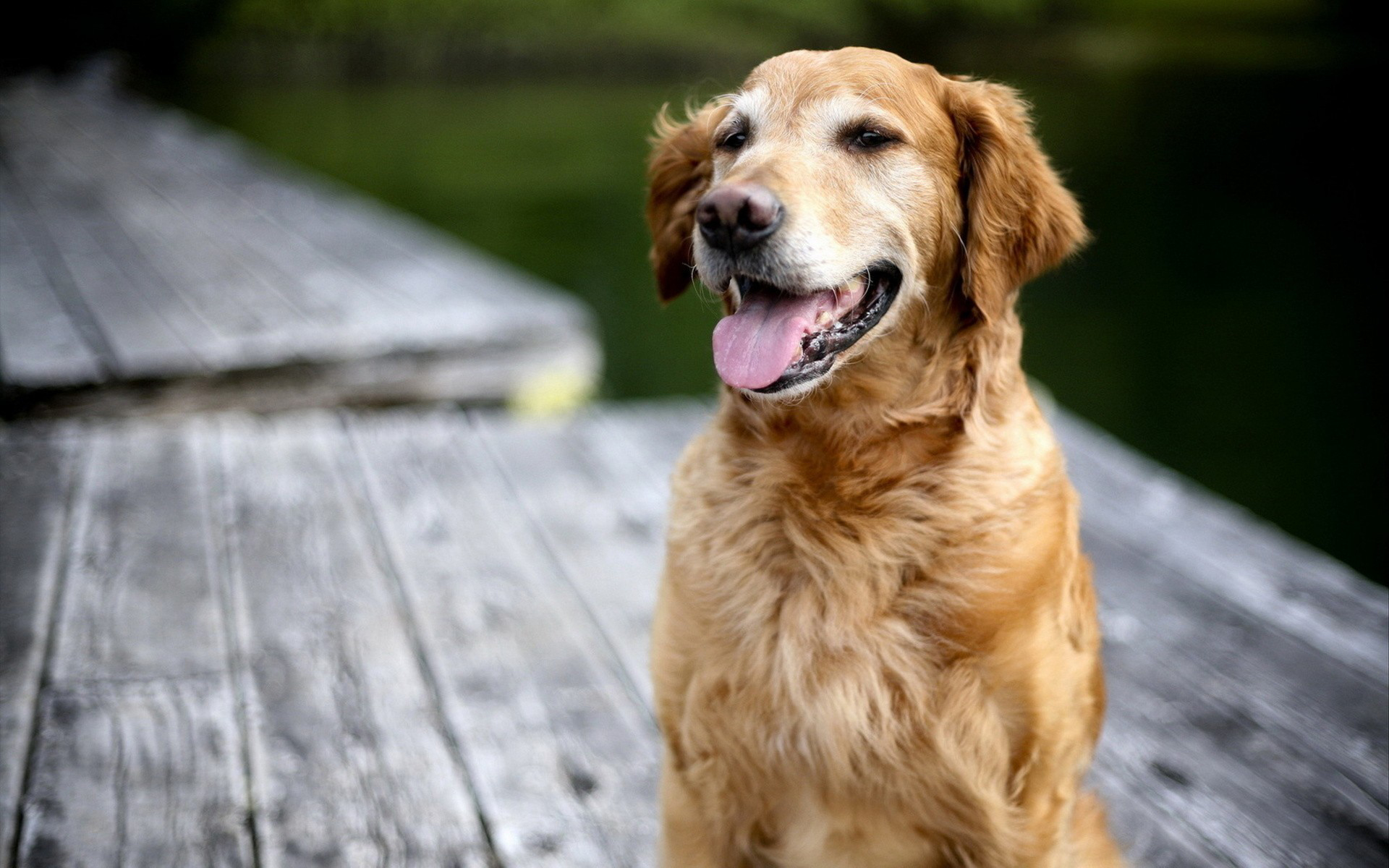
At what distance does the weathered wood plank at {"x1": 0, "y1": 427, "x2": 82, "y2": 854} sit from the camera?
232 centimetres

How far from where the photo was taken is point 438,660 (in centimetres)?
272

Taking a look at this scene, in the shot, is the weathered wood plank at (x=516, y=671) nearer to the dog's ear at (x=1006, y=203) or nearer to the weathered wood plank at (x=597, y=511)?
the weathered wood plank at (x=597, y=511)

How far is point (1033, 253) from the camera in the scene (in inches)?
77.0

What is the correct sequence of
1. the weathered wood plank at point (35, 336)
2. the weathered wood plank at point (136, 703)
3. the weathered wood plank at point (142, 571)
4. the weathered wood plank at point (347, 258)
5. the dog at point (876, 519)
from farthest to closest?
the weathered wood plank at point (347, 258), the weathered wood plank at point (35, 336), the weathered wood plank at point (142, 571), the weathered wood plank at point (136, 703), the dog at point (876, 519)

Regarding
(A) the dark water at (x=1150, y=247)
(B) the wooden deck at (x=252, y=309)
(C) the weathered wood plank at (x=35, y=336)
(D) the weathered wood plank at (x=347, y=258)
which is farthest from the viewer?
(A) the dark water at (x=1150, y=247)

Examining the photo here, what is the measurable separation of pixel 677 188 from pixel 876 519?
0.78 meters

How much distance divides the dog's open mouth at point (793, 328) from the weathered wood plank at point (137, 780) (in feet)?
4.06

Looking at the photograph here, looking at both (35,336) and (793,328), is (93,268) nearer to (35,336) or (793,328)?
(35,336)

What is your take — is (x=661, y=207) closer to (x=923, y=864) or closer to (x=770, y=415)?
(x=770, y=415)

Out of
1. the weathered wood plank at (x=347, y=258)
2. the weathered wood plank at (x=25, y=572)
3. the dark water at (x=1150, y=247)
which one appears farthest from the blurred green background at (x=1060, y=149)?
the weathered wood plank at (x=347, y=258)

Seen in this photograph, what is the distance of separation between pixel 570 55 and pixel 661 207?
22.4 meters

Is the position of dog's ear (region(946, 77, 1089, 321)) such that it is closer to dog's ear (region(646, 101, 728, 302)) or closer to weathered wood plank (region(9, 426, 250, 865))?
dog's ear (region(646, 101, 728, 302))

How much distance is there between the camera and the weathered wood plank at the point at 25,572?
232 centimetres

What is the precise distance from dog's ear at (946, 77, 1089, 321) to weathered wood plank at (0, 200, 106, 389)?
10.5 ft
